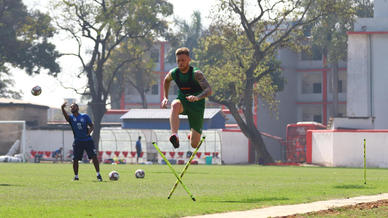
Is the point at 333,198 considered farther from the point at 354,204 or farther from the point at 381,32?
the point at 381,32

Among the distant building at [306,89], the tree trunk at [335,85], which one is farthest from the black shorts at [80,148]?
the tree trunk at [335,85]

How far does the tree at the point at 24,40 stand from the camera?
65.6 m

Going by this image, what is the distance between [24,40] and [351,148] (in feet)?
107

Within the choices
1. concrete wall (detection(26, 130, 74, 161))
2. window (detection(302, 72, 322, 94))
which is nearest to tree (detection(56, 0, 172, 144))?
concrete wall (detection(26, 130, 74, 161))

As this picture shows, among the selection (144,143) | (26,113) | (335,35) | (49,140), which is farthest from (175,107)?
(335,35)

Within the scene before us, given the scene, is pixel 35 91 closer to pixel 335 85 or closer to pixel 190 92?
pixel 190 92

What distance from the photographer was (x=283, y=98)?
290 feet

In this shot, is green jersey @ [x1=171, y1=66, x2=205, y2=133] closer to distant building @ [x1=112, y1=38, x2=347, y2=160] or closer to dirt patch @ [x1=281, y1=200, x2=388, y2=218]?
dirt patch @ [x1=281, y1=200, x2=388, y2=218]

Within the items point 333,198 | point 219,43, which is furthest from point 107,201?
point 219,43

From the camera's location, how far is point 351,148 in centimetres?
4738

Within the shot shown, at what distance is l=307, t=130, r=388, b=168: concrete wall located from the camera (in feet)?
151

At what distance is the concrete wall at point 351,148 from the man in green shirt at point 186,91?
112ft

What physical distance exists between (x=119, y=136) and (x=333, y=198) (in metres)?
49.0

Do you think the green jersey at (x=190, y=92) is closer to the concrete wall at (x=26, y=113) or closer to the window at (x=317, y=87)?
the concrete wall at (x=26, y=113)
